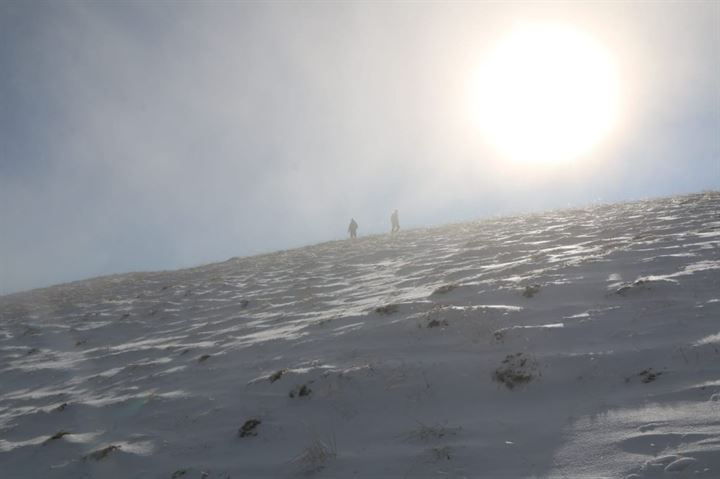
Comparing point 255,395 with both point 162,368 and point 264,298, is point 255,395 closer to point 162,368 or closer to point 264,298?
point 162,368

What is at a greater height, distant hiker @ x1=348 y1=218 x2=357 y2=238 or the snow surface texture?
distant hiker @ x1=348 y1=218 x2=357 y2=238

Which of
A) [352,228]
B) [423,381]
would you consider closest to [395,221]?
[352,228]

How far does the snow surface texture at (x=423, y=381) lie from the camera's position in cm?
390

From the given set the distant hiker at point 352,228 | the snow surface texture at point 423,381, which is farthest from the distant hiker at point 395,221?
the snow surface texture at point 423,381

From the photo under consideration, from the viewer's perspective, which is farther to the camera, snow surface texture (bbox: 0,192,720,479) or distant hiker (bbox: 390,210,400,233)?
distant hiker (bbox: 390,210,400,233)

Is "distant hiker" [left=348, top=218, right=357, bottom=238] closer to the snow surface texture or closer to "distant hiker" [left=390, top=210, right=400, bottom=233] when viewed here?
"distant hiker" [left=390, top=210, right=400, bottom=233]

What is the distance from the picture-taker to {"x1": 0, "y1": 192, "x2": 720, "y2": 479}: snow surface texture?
154 inches

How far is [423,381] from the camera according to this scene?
5188 mm

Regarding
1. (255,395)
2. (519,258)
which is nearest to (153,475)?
(255,395)

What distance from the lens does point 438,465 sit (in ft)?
12.6

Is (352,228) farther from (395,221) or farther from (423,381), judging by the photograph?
(423,381)

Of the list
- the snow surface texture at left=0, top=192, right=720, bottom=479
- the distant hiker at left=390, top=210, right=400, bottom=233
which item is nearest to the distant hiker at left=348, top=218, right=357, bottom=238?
the distant hiker at left=390, top=210, right=400, bottom=233

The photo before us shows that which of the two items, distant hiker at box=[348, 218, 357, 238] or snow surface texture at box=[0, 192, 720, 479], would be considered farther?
distant hiker at box=[348, 218, 357, 238]

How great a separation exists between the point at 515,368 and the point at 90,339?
9.14 metres
